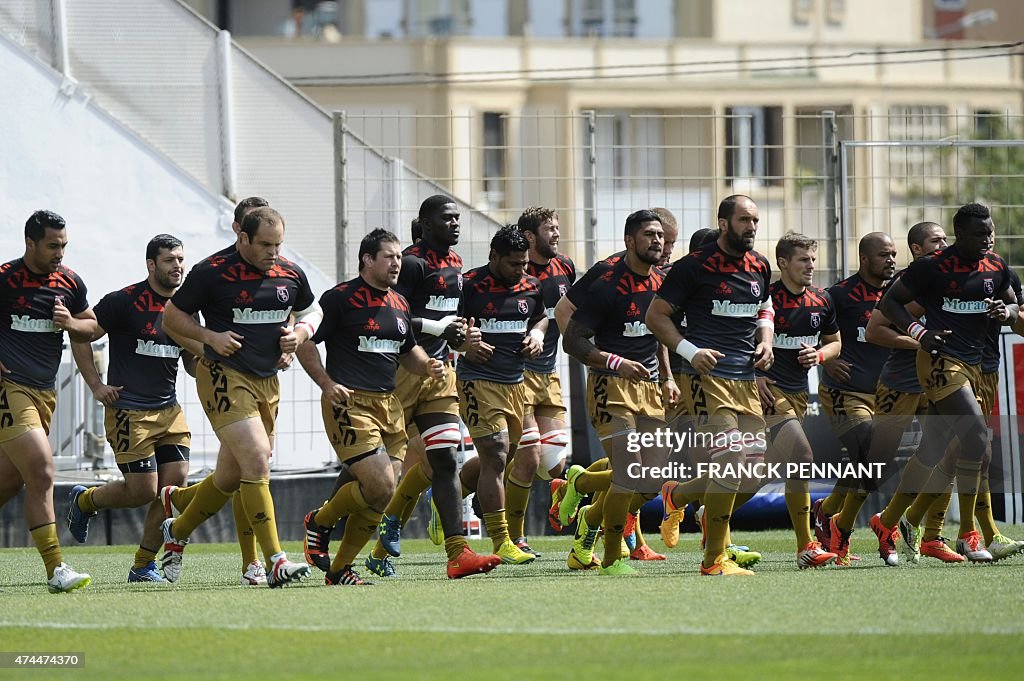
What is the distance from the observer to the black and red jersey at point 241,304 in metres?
10.2

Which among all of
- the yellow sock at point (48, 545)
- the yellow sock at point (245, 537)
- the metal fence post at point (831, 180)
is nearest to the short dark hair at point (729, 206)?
the yellow sock at point (245, 537)

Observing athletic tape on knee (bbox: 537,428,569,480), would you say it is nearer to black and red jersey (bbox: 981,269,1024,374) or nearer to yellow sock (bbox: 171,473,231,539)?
yellow sock (bbox: 171,473,231,539)

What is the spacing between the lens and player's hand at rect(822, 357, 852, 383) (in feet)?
41.2

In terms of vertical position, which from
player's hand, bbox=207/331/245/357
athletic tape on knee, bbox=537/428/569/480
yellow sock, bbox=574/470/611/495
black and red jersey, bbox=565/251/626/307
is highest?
black and red jersey, bbox=565/251/626/307

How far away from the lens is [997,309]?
38.0ft

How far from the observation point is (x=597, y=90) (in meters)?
49.6

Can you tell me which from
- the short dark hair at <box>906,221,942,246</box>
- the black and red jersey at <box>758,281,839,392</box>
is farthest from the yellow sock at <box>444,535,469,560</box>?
the short dark hair at <box>906,221,942,246</box>

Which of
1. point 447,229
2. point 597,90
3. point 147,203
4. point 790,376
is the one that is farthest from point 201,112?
point 597,90

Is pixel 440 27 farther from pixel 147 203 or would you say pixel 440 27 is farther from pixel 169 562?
pixel 169 562

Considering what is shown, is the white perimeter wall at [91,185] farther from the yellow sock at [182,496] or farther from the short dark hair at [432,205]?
the yellow sock at [182,496]

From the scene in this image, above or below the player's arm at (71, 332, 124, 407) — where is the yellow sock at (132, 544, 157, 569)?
below

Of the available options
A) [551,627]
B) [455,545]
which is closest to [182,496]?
[455,545]

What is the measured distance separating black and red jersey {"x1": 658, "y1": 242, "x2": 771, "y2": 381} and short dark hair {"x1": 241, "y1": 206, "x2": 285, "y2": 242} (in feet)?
7.93

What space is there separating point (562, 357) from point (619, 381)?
5622mm
